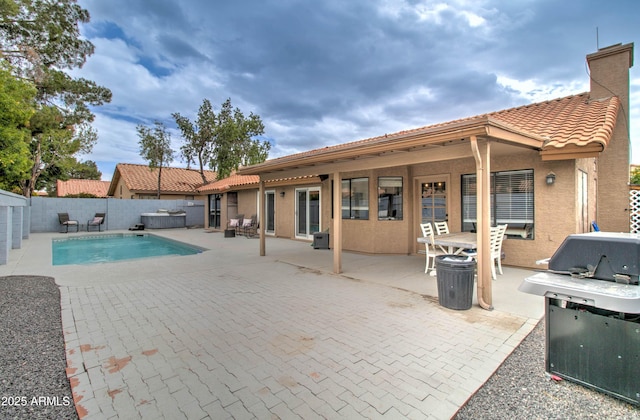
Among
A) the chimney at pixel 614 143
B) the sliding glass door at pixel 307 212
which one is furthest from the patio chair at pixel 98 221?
the chimney at pixel 614 143

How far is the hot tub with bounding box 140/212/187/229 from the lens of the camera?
2005cm

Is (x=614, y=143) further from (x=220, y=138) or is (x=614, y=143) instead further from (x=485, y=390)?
(x=220, y=138)

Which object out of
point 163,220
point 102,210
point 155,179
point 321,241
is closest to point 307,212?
point 321,241

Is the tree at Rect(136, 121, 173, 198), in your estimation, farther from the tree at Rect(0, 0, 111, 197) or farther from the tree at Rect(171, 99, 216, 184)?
the tree at Rect(0, 0, 111, 197)

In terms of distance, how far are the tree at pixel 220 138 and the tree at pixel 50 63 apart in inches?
261

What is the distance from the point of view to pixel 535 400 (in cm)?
243

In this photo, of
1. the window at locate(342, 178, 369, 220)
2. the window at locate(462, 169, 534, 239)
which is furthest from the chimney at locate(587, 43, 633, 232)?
the window at locate(342, 178, 369, 220)

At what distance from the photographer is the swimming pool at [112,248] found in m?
11.4

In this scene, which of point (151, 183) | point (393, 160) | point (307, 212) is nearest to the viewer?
point (393, 160)

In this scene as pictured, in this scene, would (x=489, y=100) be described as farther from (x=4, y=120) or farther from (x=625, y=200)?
(x=4, y=120)

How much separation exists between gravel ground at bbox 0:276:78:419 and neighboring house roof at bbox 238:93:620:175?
4.94 meters

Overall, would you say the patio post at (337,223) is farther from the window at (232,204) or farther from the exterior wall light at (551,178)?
the window at (232,204)

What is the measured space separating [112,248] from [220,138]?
1298 cm

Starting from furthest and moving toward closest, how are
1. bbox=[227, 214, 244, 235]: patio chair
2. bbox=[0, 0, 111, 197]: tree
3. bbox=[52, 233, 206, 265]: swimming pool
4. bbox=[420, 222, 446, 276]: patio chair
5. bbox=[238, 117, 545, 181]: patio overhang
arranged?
bbox=[227, 214, 244, 235]: patio chair, bbox=[0, 0, 111, 197]: tree, bbox=[52, 233, 206, 265]: swimming pool, bbox=[420, 222, 446, 276]: patio chair, bbox=[238, 117, 545, 181]: patio overhang
